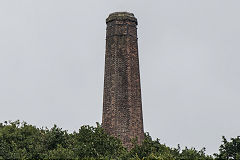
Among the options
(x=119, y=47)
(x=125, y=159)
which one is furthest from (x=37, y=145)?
(x=119, y=47)

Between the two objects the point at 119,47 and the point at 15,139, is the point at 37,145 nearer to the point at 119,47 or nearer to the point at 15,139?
the point at 15,139

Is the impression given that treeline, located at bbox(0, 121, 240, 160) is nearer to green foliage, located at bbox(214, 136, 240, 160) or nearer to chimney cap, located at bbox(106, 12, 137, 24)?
green foliage, located at bbox(214, 136, 240, 160)

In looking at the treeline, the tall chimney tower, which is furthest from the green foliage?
the tall chimney tower

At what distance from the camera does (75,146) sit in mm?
32719

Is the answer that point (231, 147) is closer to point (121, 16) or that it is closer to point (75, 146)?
point (75, 146)

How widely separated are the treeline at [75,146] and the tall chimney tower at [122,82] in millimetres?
2343

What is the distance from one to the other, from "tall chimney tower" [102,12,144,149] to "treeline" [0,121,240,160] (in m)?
2.34

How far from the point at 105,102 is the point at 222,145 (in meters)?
10.8

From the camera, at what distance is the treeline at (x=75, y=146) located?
103 ft

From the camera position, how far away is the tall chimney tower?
37.8m

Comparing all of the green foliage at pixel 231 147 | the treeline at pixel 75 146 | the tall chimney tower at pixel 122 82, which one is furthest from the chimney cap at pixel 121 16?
the green foliage at pixel 231 147

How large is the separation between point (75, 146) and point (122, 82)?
313 inches

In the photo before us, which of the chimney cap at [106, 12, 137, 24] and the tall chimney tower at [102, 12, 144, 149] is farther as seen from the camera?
the chimney cap at [106, 12, 137, 24]

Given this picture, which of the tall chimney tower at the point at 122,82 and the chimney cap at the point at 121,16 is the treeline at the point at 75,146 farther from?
the chimney cap at the point at 121,16
